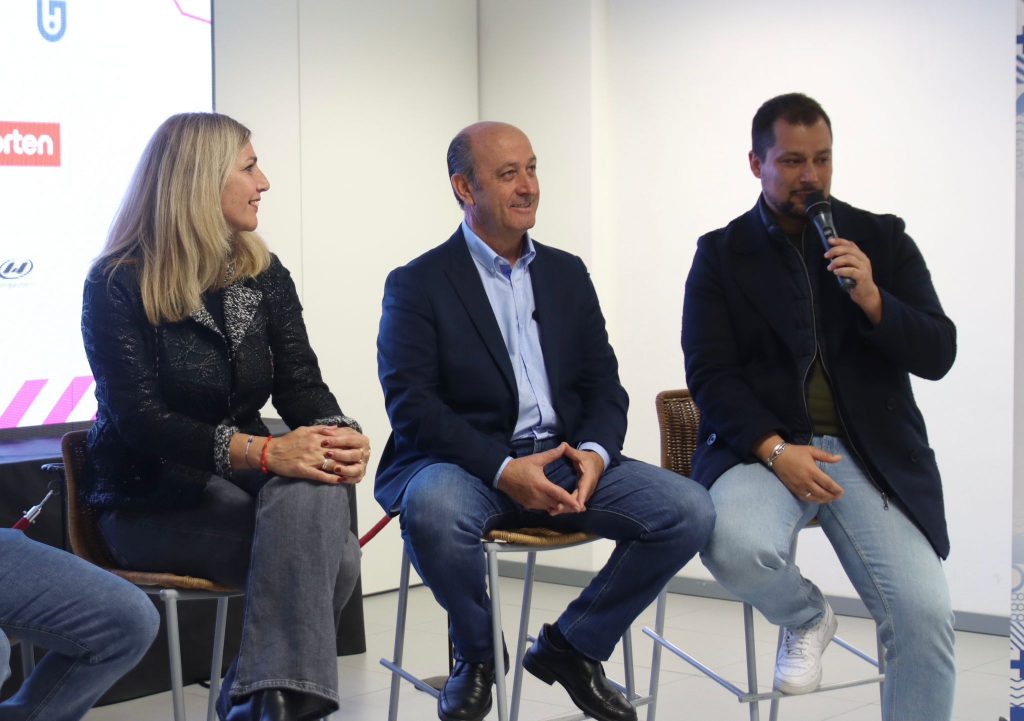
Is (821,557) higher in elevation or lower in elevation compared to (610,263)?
lower

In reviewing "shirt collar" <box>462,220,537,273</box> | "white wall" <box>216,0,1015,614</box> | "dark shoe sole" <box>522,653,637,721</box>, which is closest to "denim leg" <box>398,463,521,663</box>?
"dark shoe sole" <box>522,653,637,721</box>

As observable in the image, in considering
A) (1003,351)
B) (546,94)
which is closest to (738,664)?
(1003,351)

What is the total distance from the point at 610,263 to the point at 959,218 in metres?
1.46

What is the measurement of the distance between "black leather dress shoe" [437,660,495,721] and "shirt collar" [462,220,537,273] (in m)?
0.91

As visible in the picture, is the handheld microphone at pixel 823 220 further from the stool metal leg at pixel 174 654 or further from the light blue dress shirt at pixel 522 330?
the stool metal leg at pixel 174 654

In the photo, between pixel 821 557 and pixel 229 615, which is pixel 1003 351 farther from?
pixel 229 615

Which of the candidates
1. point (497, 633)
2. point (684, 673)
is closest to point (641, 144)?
point (684, 673)

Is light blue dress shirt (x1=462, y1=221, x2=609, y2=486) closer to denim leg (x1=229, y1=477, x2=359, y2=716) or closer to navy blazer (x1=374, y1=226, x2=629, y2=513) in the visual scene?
navy blazer (x1=374, y1=226, x2=629, y2=513)

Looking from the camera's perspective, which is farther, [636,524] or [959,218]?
[959,218]

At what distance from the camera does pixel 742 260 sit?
2.89 m

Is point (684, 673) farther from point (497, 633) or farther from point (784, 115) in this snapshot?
point (784, 115)

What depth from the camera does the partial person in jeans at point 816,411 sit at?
2570mm

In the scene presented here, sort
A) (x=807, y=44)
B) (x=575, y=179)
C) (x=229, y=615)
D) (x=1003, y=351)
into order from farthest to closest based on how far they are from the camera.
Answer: (x=575, y=179), (x=807, y=44), (x=1003, y=351), (x=229, y=615)

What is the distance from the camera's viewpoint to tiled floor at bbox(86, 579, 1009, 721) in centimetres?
346
